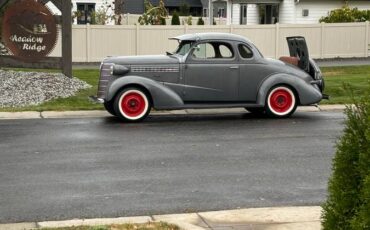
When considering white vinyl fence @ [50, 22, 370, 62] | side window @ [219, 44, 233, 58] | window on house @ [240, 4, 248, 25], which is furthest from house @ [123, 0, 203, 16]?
side window @ [219, 44, 233, 58]

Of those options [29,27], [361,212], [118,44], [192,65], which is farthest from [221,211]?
[118,44]

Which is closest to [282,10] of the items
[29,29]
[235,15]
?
[235,15]

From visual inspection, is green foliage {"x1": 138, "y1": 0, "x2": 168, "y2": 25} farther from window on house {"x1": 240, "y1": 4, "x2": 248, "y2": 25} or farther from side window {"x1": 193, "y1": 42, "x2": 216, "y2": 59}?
side window {"x1": 193, "y1": 42, "x2": 216, "y2": 59}

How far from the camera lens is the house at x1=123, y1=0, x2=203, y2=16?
5306cm

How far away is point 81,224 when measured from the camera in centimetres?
623

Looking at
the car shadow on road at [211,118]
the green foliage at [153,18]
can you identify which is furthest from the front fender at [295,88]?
the green foliage at [153,18]

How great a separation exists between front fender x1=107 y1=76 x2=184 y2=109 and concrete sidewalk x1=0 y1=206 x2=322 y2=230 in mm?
7035

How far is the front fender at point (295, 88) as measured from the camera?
1396 centimetres

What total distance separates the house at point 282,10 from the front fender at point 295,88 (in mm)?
23801

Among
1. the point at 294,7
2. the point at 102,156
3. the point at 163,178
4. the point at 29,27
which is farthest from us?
the point at 294,7

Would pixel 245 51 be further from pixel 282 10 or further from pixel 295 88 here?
pixel 282 10

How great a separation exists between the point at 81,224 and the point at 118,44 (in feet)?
66.5

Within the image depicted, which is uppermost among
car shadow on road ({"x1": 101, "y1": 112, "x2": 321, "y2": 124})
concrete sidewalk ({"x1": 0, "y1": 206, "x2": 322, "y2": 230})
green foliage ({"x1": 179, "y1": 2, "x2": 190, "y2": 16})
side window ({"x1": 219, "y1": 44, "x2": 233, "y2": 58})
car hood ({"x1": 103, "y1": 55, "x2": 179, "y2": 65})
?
green foliage ({"x1": 179, "y1": 2, "x2": 190, "y2": 16})

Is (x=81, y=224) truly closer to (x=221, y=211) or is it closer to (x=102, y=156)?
(x=221, y=211)
